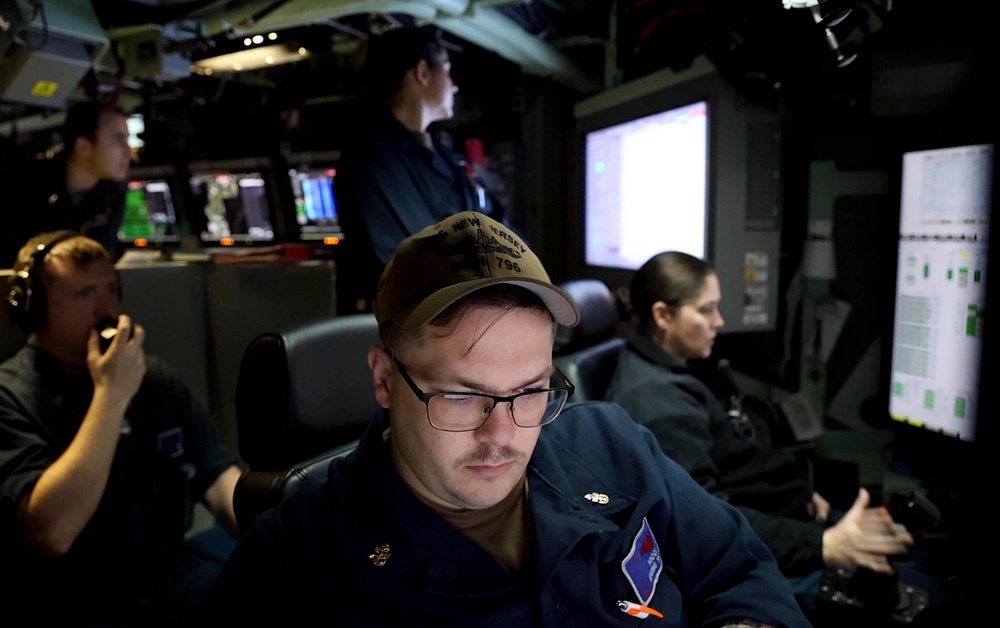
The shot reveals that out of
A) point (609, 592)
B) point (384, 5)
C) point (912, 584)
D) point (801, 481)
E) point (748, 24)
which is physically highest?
point (384, 5)

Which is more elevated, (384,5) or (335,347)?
(384,5)

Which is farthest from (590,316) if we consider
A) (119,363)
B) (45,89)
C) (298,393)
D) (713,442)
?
(45,89)

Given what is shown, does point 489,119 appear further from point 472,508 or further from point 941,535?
point 472,508

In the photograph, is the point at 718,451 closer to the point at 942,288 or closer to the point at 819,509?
the point at 819,509

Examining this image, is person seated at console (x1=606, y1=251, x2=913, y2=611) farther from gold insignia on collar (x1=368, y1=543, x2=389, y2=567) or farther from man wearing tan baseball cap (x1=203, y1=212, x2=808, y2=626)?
Result: gold insignia on collar (x1=368, y1=543, x2=389, y2=567)

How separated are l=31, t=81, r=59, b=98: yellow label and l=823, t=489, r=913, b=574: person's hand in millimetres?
3151

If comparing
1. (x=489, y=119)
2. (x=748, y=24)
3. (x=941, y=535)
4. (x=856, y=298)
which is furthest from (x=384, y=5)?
(x=941, y=535)

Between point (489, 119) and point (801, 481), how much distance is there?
107 inches

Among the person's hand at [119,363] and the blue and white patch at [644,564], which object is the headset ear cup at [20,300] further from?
the blue and white patch at [644,564]

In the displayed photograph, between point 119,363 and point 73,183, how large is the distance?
1747 mm

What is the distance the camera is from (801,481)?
1.83 meters

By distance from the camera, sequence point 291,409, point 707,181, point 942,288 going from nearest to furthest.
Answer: point 291,409
point 942,288
point 707,181

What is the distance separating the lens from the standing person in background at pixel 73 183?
8.77ft

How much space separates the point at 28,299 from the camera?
151cm
